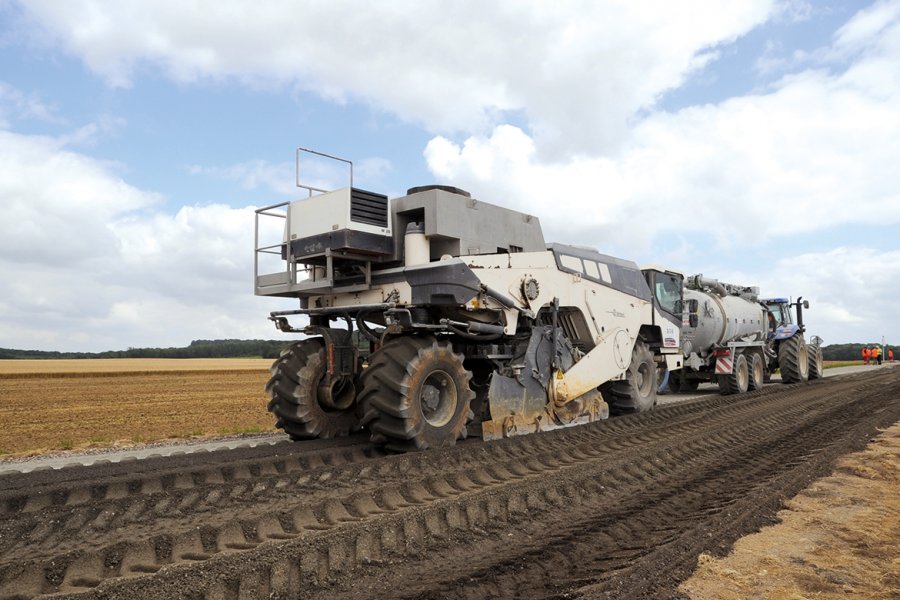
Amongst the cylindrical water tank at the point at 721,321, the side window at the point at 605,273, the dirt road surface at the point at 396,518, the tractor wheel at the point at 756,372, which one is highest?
the side window at the point at 605,273

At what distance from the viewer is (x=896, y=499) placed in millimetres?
5707

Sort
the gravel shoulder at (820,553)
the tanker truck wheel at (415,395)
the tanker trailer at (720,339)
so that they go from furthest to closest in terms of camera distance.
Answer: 1. the tanker trailer at (720,339)
2. the tanker truck wheel at (415,395)
3. the gravel shoulder at (820,553)

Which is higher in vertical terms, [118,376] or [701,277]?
[701,277]

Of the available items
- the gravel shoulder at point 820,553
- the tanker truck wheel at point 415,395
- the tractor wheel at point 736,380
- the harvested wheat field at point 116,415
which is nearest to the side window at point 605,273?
the tanker truck wheel at point 415,395

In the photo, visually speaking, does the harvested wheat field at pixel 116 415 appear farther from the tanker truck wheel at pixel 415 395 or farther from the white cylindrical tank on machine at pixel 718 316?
the white cylindrical tank on machine at pixel 718 316

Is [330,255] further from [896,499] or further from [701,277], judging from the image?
[701,277]

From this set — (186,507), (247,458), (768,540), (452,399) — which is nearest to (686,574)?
(768,540)

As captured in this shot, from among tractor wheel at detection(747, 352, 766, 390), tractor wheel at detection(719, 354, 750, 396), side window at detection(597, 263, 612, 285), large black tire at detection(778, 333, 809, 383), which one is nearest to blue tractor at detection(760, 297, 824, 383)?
large black tire at detection(778, 333, 809, 383)

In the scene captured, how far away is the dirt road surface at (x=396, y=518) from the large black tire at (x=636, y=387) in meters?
2.90

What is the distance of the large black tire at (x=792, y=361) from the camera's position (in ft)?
68.7

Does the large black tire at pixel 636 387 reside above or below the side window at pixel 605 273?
below

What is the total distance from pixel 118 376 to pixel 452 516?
33989 mm

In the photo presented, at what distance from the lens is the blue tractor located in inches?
829

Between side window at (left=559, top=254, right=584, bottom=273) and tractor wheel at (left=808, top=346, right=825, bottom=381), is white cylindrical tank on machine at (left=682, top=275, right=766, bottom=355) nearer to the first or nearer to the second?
tractor wheel at (left=808, top=346, right=825, bottom=381)
